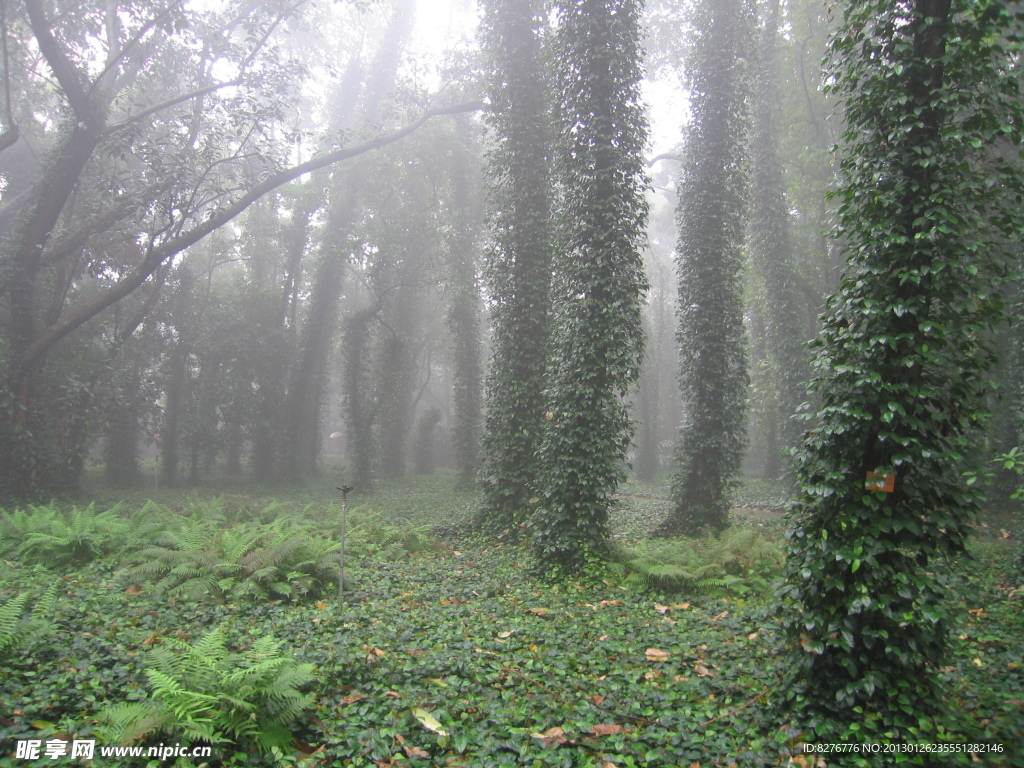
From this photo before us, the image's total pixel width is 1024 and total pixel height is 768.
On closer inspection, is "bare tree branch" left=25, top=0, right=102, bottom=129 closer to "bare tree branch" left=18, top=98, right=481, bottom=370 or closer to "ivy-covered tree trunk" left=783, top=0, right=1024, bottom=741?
"bare tree branch" left=18, top=98, right=481, bottom=370

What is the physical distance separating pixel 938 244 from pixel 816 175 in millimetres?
14337

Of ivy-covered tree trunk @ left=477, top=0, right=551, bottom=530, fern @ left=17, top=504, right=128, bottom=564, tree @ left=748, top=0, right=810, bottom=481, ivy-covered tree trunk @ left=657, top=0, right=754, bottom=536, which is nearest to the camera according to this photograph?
fern @ left=17, top=504, right=128, bottom=564

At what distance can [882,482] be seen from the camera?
356 centimetres

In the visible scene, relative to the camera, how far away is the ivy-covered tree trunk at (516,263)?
9.88 meters

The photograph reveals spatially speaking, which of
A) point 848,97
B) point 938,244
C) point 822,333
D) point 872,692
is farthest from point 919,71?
point 872,692

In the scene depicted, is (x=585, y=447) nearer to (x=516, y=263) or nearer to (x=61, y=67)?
(x=516, y=263)

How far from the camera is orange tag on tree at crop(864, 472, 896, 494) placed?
354cm

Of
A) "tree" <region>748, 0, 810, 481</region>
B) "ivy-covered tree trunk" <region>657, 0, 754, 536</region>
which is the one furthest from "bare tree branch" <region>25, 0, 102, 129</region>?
"tree" <region>748, 0, 810, 481</region>

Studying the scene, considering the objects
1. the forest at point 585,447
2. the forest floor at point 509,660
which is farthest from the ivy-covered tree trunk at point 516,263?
the forest floor at point 509,660

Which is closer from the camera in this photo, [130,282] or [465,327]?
[130,282]

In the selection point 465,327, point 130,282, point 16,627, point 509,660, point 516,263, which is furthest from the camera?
point 465,327

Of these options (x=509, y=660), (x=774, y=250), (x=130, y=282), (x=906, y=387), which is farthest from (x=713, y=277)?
(x=130, y=282)

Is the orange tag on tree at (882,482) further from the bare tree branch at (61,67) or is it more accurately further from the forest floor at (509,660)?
the bare tree branch at (61,67)

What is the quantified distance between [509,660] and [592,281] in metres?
4.82
